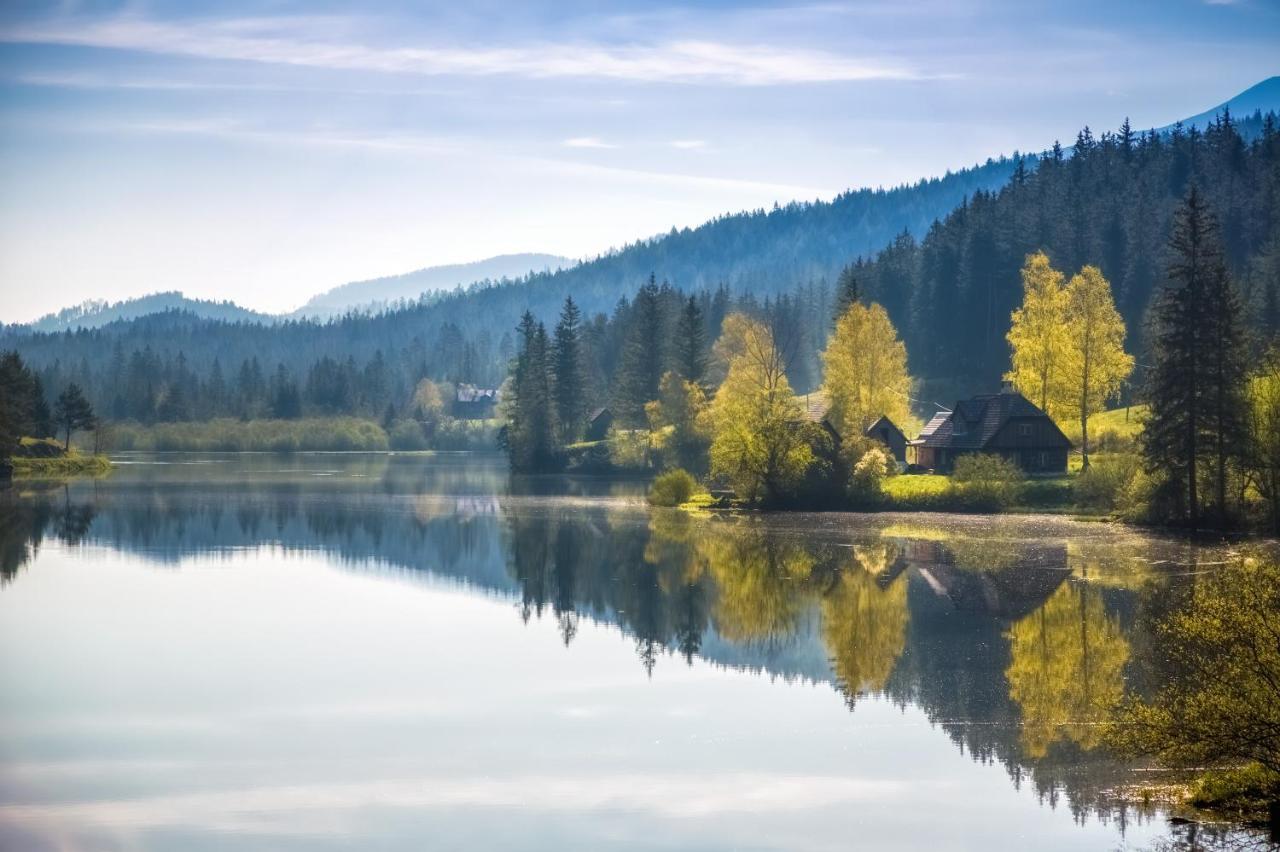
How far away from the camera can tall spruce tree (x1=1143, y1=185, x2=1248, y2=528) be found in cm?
5697

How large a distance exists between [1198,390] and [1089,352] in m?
19.2

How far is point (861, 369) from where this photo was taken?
86500 mm

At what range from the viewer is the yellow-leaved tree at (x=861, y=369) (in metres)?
85.9

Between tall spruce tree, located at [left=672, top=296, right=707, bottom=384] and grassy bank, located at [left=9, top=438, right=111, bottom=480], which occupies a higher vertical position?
tall spruce tree, located at [left=672, top=296, right=707, bottom=384]

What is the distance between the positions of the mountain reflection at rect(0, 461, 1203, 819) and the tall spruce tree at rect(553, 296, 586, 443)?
3811cm

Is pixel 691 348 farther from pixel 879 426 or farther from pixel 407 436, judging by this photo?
pixel 407 436

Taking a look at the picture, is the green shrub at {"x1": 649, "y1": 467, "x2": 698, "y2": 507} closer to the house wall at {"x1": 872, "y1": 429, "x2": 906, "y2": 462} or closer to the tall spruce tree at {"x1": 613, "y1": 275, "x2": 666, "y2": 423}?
the house wall at {"x1": 872, "y1": 429, "x2": 906, "y2": 462}

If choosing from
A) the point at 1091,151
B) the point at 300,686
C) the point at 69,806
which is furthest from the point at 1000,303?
the point at 69,806

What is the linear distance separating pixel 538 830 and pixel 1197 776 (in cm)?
999

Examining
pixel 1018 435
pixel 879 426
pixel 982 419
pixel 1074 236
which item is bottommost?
pixel 1018 435

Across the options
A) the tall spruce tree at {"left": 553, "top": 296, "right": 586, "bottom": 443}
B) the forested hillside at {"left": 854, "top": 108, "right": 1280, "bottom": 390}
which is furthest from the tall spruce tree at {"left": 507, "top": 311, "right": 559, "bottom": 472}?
the forested hillside at {"left": 854, "top": 108, "right": 1280, "bottom": 390}

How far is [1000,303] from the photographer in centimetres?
12975

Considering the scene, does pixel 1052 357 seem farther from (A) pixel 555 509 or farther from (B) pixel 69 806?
(B) pixel 69 806

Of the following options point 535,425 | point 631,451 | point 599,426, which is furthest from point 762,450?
point 599,426
